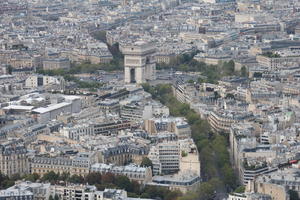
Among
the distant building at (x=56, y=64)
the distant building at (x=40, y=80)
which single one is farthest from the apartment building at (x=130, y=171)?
the distant building at (x=56, y=64)

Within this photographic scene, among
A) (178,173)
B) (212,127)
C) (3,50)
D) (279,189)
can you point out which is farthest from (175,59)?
(279,189)

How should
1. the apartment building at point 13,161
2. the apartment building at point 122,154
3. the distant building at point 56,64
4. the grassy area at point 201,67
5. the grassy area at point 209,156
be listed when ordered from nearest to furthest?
the grassy area at point 209,156 → the apartment building at point 13,161 → the apartment building at point 122,154 → the grassy area at point 201,67 → the distant building at point 56,64

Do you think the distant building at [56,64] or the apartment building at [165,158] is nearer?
the apartment building at [165,158]

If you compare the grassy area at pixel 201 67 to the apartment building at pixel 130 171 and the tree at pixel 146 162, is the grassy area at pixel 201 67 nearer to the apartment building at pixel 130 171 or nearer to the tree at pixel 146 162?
the tree at pixel 146 162

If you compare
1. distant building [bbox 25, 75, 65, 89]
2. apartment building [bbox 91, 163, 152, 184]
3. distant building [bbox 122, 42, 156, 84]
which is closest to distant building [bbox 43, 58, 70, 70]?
distant building [bbox 122, 42, 156, 84]

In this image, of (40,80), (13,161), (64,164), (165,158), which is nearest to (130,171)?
(165,158)

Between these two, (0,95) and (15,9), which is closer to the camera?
(0,95)

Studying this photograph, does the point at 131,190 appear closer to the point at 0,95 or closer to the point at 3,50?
the point at 0,95

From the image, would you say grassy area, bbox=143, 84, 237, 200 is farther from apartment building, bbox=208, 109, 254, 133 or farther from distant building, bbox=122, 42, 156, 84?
distant building, bbox=122, 42, 156, 84
